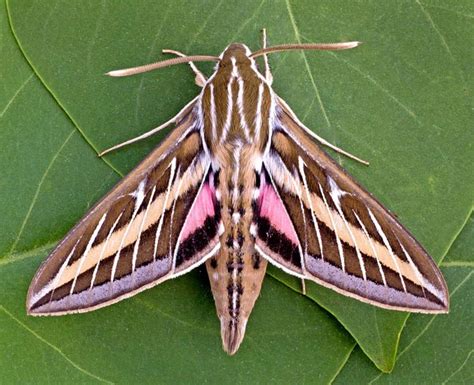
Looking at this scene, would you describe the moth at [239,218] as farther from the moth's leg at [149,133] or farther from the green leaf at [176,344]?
the green leaf at [176,344]

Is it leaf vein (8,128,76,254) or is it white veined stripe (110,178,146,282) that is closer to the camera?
white veined stripe (110,178,146,282)

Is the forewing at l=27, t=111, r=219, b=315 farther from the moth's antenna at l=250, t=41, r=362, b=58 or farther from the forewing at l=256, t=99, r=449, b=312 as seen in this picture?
the moth's antenna at l=250, t=41, r=362, b=58

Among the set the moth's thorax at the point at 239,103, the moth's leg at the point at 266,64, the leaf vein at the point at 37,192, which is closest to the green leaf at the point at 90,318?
the leaf vein at the point at 37,192

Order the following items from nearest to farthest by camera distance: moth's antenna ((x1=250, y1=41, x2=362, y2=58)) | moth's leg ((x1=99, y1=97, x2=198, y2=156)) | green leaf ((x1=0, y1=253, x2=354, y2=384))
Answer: moth's antenna ((x1=250, y1=41, x2=362, y2=58)) < moth's leg ((x1=99, y1=97, x2=198, y2=156)) < green leaf ((x1=0, y1=253, x2=354, y2=384))

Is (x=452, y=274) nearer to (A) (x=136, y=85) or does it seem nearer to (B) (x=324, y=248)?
(B) (x=324, y=248)

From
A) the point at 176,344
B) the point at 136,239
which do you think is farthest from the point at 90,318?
the point at 136,239

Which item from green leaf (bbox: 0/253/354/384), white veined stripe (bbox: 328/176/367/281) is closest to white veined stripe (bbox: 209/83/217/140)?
white veined stripe (bbox: 328/176/367/281)
